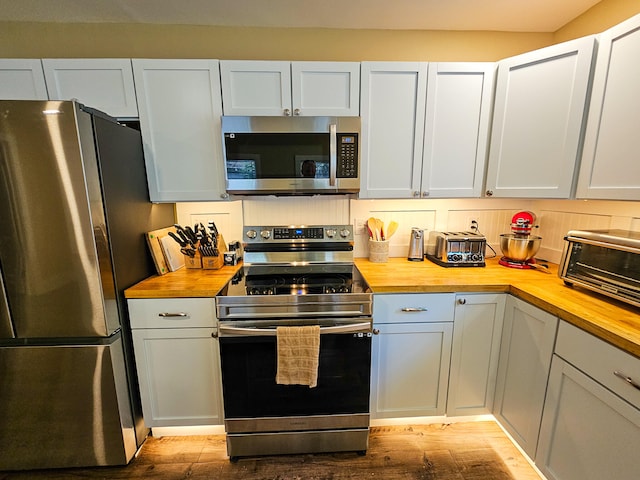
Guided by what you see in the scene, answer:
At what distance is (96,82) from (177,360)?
172 cm

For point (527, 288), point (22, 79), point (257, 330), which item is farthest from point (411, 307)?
point (22, 79)

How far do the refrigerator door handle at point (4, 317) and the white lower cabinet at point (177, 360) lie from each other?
50 centimetres

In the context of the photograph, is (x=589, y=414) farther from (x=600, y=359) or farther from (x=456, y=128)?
(x=456, y=128)

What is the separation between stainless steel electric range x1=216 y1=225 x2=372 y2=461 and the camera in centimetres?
142

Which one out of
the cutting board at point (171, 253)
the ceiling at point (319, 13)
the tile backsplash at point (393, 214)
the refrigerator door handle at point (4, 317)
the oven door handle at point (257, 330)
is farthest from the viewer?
the tile backsplash at point (393, 214)

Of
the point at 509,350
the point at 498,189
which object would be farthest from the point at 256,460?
the point at 498,189

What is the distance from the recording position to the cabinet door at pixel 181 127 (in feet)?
5.33

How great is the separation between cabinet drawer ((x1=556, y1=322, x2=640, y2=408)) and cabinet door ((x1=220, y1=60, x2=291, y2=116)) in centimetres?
183

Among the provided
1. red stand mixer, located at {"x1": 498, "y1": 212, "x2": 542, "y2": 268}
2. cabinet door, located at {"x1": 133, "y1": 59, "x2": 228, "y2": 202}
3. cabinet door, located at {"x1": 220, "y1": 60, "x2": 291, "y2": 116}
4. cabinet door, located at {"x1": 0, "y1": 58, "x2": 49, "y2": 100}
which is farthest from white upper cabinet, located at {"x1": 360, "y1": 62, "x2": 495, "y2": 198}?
cabinet door, located at {"x1": 0, "y1": 58, "x2": 49, "y2": 100}

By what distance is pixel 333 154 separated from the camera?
1.65 meters

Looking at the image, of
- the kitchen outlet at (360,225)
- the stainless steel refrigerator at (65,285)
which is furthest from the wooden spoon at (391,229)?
the stainless steel refrigerator at (65,285)

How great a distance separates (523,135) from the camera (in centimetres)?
165

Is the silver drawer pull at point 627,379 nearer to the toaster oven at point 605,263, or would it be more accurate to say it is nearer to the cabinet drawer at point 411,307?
the toaster oven at point 605,263

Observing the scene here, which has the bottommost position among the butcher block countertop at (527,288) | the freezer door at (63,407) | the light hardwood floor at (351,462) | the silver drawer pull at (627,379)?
the light hardwood floor at (351,462)
